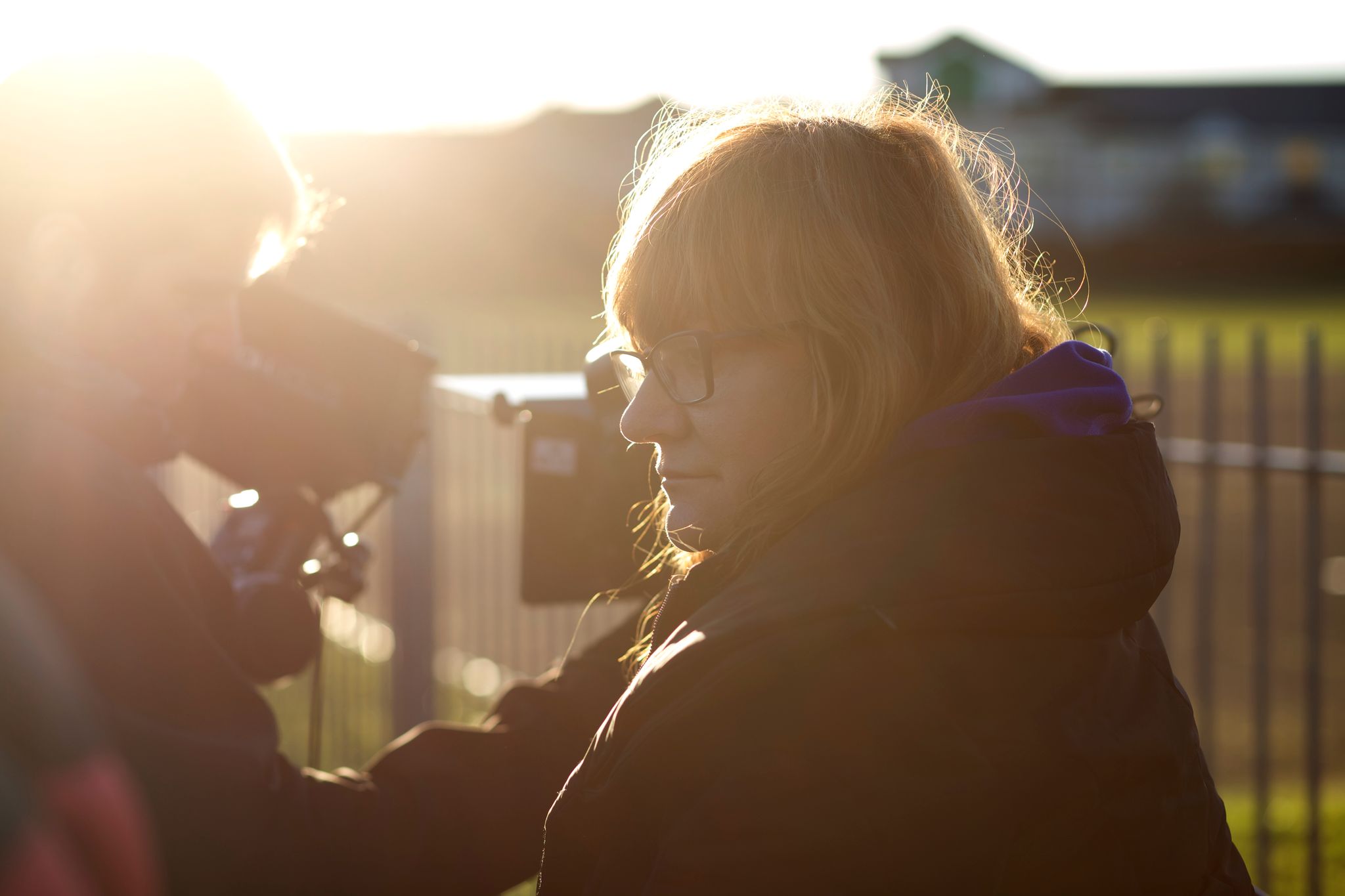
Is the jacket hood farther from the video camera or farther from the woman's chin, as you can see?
the video camera

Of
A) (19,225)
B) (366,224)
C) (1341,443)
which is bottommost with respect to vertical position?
(1341,443)

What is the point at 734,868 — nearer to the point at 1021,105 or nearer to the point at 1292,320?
the point at 1292,320

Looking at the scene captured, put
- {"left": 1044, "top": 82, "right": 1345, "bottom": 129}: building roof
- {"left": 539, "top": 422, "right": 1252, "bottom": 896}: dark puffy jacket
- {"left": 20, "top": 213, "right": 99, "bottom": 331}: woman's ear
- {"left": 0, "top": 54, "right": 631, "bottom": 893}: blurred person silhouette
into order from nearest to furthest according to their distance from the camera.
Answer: {"left": 539, "top": 422, "right": 1252, "bottom": 896}: dark puffy jacket < {"left": 0, "top": 54, "right": 631, "bottom": 893}: blurred person silhouette < {"left": 20, "top": 213, "right": 99, "bottom": 331}: woman's ear < {"left": 1044, "top": 82, "right": 1345, "bottom": 129}: building roof

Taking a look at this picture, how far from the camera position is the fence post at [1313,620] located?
12.4ft

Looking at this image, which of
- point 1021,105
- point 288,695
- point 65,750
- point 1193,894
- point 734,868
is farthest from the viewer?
point 1021,105

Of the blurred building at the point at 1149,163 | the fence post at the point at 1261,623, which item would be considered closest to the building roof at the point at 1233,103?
the blurred building at the point at 1149,163

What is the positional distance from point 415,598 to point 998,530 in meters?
4.43

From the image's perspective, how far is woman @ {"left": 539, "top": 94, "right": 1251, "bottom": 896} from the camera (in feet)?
3.44

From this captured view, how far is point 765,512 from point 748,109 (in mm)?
562

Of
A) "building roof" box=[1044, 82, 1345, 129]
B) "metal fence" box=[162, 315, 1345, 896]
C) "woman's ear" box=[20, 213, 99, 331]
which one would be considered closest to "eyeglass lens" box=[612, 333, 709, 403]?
"woman's ear" box=[20, 213, 99, 331]

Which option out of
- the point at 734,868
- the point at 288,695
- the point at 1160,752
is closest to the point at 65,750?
the point at 734,868

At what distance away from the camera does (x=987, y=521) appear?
112 cm

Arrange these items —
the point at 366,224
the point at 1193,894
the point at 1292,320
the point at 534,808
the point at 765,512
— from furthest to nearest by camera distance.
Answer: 1. the point at 1292,320
2. the point at 366,224
3. the point at 534,808
4. the point at 765,512
5. the point at 1193,894

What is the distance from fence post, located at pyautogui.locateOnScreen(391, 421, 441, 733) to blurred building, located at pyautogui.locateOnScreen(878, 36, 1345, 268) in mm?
44100
